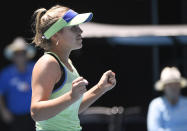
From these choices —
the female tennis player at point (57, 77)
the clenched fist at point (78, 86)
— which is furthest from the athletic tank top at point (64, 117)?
the clenched fist at point (78, 86)

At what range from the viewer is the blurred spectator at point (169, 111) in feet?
20.1

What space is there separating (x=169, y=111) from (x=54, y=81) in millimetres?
3454

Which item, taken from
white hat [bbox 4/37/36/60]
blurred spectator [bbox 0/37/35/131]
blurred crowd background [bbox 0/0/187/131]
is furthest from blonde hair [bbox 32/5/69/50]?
blurred crowd background [bbox 0/0/187/131]

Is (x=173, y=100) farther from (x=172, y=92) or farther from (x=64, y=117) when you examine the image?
(x=64, y=117)

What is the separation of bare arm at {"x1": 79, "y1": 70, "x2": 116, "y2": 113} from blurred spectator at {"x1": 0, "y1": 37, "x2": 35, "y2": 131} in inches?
158

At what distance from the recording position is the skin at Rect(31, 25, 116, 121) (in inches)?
111

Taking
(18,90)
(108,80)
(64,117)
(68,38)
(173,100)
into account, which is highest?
(68,38)

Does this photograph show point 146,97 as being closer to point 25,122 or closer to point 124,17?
point 124,17

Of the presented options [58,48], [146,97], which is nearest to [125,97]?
[146,97]

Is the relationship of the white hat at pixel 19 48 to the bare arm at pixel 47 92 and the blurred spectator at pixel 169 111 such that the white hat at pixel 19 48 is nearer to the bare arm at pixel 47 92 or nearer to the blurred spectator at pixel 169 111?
the blurred spectator at pixel 169 111

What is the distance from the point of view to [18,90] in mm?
7562

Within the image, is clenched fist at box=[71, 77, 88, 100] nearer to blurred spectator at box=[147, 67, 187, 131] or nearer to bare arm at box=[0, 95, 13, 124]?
blurred spectator at box=[147, 67, 187, 131]

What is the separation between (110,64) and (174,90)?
2.17 m

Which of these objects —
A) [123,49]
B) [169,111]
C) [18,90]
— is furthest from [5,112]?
[169,111]
